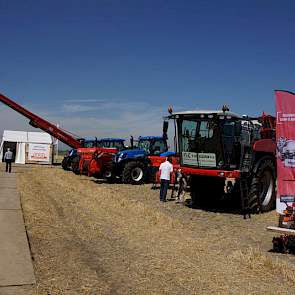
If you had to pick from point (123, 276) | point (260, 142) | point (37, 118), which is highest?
point (37, 118)

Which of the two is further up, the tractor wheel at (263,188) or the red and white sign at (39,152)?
the red and white sign at (39,152)

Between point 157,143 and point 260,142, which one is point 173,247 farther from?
point 157,143

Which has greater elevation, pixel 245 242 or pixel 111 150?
pixel 111 150

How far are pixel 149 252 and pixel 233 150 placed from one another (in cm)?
548

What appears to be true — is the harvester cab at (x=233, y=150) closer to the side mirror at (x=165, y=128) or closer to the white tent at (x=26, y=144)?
the side mirror at (x=165, y=128)

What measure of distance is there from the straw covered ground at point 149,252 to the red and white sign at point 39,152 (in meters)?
24.9

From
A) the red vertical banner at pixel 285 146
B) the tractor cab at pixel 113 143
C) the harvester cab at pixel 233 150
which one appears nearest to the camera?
the red vertical banner at pixel 285 146

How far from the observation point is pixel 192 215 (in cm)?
1071

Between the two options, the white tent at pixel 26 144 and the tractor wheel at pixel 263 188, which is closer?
the tractor wheel at pixel 263 188

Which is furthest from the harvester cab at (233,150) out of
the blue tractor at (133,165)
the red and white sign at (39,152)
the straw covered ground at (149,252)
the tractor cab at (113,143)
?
the red and white sign at (39,152)

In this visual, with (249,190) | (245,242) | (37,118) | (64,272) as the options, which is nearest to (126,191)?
(249,190)

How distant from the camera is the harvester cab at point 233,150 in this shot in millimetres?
11000

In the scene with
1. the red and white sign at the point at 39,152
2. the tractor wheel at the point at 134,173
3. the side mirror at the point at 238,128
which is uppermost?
the red and white sign at the point at 39,152

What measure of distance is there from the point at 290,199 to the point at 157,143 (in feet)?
39.1
